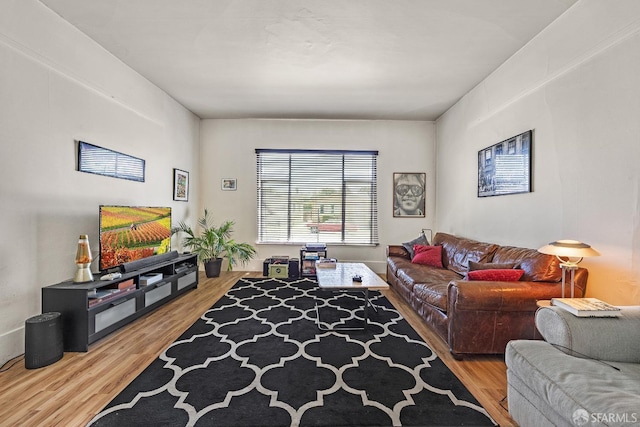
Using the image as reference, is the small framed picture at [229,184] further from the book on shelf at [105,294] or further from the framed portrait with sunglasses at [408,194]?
the framed portrait with sunglasses at [408,194]

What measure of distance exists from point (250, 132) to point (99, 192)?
9.54 ft

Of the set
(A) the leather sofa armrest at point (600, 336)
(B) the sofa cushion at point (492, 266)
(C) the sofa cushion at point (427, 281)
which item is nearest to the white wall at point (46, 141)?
(C) the sofa cushion at point (427, 281)

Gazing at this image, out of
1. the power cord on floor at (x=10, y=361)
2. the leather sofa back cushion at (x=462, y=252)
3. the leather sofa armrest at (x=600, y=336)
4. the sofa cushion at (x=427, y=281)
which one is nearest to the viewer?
the leather sofa armrest at (x=600, y=336)

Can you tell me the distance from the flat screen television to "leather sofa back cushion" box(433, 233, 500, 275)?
3.90 metres

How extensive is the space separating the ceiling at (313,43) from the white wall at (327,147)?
3.20 ft

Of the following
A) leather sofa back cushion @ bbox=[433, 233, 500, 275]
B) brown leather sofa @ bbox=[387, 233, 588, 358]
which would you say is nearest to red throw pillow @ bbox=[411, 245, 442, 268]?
leather sofa back cushion @ bbox=[433, 233, 500, 275]

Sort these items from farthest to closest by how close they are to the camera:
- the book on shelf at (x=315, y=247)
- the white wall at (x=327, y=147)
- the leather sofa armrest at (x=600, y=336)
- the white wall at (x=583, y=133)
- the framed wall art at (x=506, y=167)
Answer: the white wall at (x=327, y=147), the book on shelf at (x=315, y=247), the framed wall art at (x=506, y=167), the white wall at (x=583, y=133), the leather sofa armrest at (x=600, y=336)

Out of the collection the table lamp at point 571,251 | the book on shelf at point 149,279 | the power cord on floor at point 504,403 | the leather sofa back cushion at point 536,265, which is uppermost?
the table lamp at point 571,251

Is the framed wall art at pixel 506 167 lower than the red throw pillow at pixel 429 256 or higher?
higher

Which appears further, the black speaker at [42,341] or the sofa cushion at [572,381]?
the black speaker at [42,341]

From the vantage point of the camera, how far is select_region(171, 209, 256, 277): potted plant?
16.1 ft

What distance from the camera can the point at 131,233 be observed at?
10.5 feet

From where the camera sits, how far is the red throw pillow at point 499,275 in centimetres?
248

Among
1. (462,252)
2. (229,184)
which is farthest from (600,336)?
(229,184)
